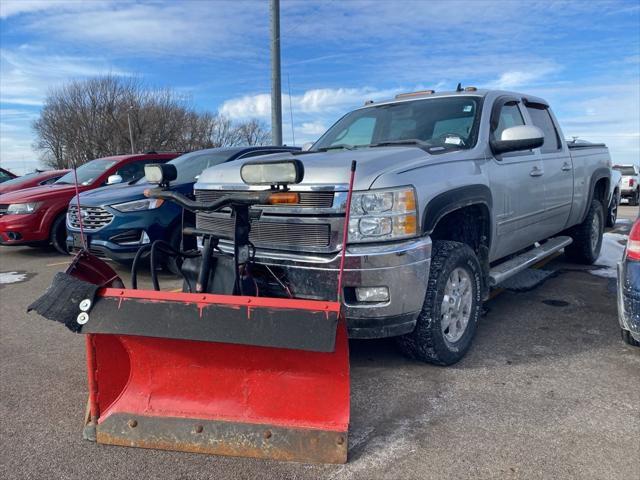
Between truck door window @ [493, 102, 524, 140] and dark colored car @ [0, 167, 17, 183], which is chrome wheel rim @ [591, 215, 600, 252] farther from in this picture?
dark colored car @ [0, 167, 17, 183]

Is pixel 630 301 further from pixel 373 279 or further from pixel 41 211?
pixel 41 211

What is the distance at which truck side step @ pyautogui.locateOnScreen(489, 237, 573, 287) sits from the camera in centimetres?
437

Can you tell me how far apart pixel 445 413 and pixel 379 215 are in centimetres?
122

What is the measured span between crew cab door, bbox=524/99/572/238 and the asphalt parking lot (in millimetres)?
1127

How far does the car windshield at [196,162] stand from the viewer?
7305mm

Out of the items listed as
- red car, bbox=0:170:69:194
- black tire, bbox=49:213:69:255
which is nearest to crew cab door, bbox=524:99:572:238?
black tire, bbox=49:213:69:255

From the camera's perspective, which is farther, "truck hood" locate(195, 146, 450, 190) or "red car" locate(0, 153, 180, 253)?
"red car" locate(0, 153, 180, 253)

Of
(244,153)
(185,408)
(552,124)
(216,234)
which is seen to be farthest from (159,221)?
(552,124)

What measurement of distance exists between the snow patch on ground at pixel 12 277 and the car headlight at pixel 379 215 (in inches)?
226

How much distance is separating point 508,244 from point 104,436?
353cm

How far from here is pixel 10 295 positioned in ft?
20.6

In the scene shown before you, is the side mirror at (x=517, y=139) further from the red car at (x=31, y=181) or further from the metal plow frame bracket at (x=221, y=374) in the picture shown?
the red car at (x=31, y=181)

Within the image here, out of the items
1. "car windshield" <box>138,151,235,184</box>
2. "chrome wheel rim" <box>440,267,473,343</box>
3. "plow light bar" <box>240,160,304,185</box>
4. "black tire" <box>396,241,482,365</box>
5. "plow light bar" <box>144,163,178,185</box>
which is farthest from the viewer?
"car windshield" <box>138,151,235,184</box>

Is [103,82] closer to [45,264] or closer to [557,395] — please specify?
[45,264]
